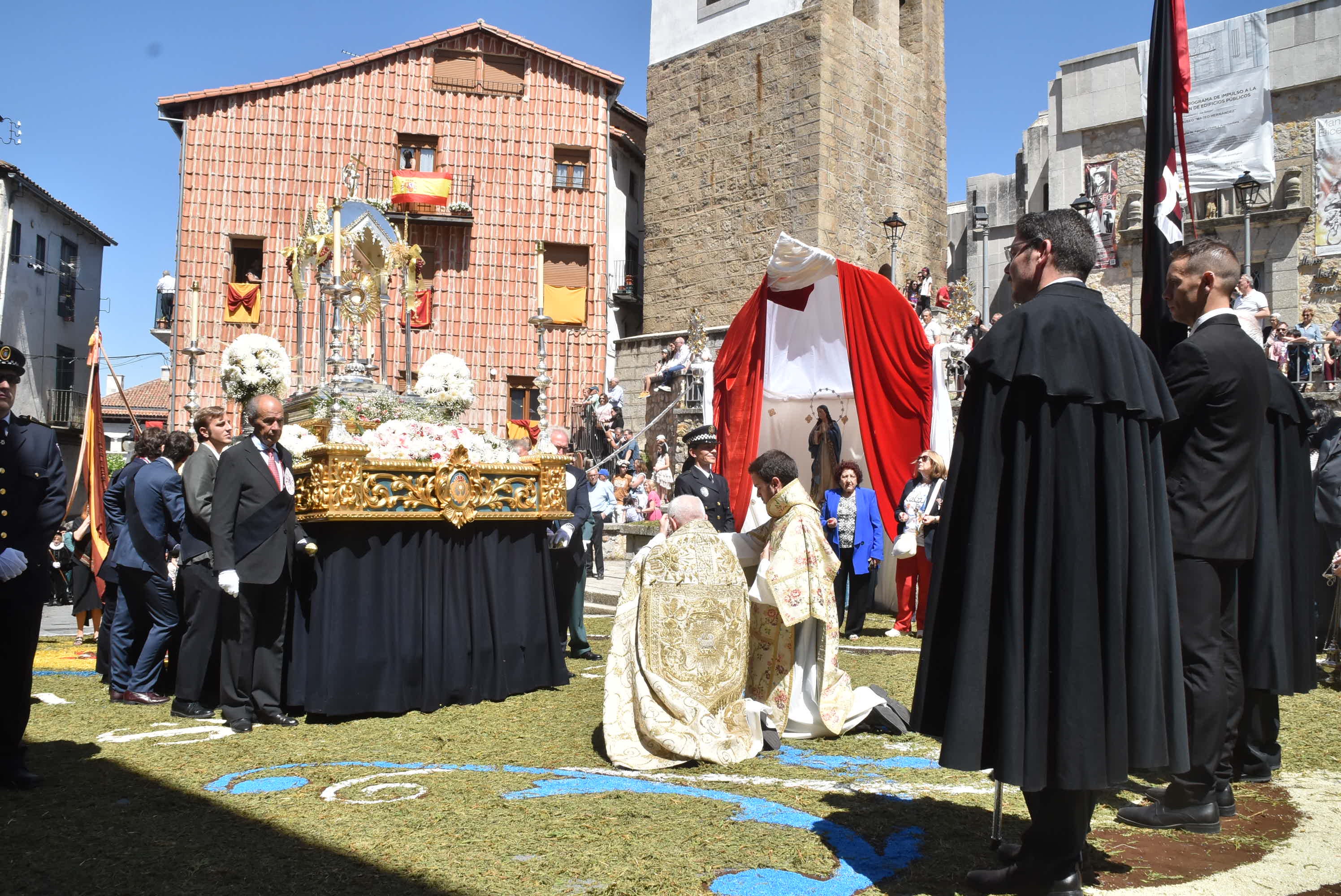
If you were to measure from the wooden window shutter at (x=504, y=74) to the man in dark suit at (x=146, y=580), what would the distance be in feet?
77.8

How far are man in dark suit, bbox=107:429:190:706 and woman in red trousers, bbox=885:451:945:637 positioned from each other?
5778 mm

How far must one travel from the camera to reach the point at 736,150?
25.3 meters

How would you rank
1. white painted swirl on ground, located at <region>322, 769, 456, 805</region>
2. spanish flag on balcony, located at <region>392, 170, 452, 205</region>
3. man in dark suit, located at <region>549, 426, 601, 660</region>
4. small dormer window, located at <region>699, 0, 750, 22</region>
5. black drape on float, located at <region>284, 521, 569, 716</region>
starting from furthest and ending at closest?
spanish flag on balcony, located at <region>392, 170, 452, 205</region> → small dormer window, located at <region>699, 0, 750, 22</region> → man in dark suit, located at <region>549, 426, 601, 660</region> → black drape on float, located at <region>284, 521, 569, 716</region> → white painted swirl on ground, located at <region>322, 769, 456, 805</region>

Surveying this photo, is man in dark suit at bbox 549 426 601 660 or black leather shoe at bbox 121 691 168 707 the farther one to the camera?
man in dark suit at bbox 549 426 601 660

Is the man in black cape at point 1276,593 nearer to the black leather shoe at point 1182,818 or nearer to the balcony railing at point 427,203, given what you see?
the black leather shoe at point 1182,818

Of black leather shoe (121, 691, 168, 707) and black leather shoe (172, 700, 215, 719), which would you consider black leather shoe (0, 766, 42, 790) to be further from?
black leather shoe (121, 691, 168, 707)

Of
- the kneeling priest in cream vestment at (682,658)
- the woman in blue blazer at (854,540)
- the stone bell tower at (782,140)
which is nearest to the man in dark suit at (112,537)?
the kneeling priest in cream vestment at (682,658)

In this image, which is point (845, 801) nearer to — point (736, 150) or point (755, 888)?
point (755, 888)

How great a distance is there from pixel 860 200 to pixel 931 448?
16.4m

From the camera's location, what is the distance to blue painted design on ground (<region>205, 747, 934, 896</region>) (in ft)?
10.2

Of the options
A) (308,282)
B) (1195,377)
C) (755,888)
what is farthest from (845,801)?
(308,282)

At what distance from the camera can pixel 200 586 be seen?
6.11m

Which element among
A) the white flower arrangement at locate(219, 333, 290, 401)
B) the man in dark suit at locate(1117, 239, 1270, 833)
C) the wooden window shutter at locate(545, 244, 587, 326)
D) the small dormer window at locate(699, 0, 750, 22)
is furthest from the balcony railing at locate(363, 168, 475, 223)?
the man in dark suit at locate(1117, 239, 1270, 833)

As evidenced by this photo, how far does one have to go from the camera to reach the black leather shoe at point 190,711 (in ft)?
19.5
